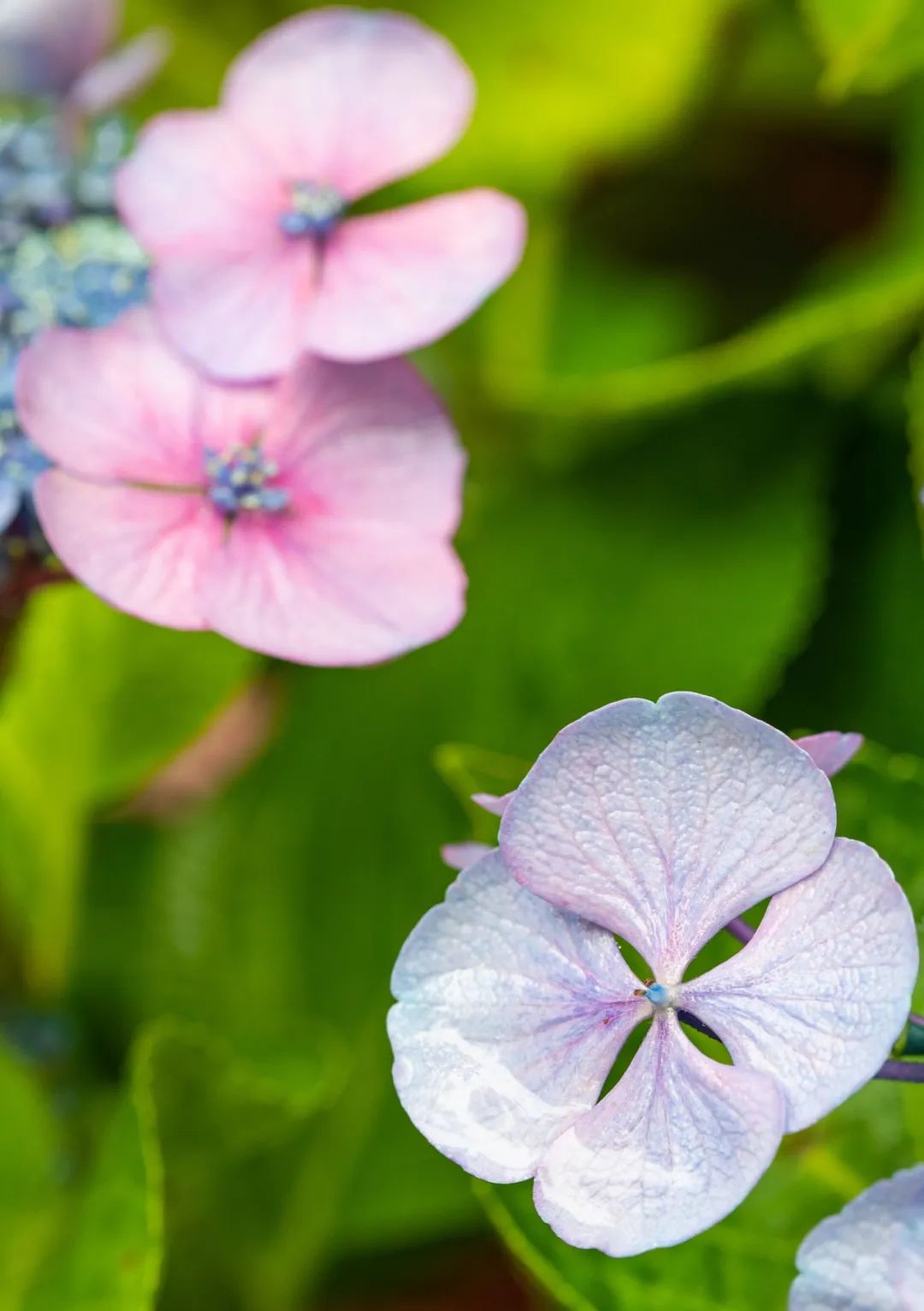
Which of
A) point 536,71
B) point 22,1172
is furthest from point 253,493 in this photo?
point 536,71

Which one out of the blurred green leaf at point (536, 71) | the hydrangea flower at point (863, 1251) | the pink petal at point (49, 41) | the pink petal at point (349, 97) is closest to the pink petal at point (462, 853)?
the hydrangea flower at point (863, 1251)

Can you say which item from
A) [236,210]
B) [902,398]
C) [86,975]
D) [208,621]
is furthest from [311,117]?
[86,975]

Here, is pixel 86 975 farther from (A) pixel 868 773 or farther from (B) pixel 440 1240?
(A) pixel 868 773

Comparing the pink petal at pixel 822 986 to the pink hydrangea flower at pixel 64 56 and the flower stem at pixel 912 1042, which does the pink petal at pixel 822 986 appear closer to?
the flower stem at pixel 912 1042

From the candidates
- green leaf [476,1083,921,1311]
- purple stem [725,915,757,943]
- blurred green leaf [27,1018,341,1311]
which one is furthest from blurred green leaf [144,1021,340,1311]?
purple stem [725,915,757,943]

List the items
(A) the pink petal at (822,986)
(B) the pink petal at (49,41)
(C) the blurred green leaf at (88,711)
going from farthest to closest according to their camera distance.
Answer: (C) the blurred green leaf at (88,711) < (B) the pink petal at (49,41) < (A) the pink petal at (822,986)

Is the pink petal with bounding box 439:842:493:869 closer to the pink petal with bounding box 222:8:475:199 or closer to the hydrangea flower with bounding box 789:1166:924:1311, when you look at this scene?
Answer: the hydrangea flower with bounding box 789:1166:924:1311

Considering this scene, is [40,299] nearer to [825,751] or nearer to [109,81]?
[109,81]
